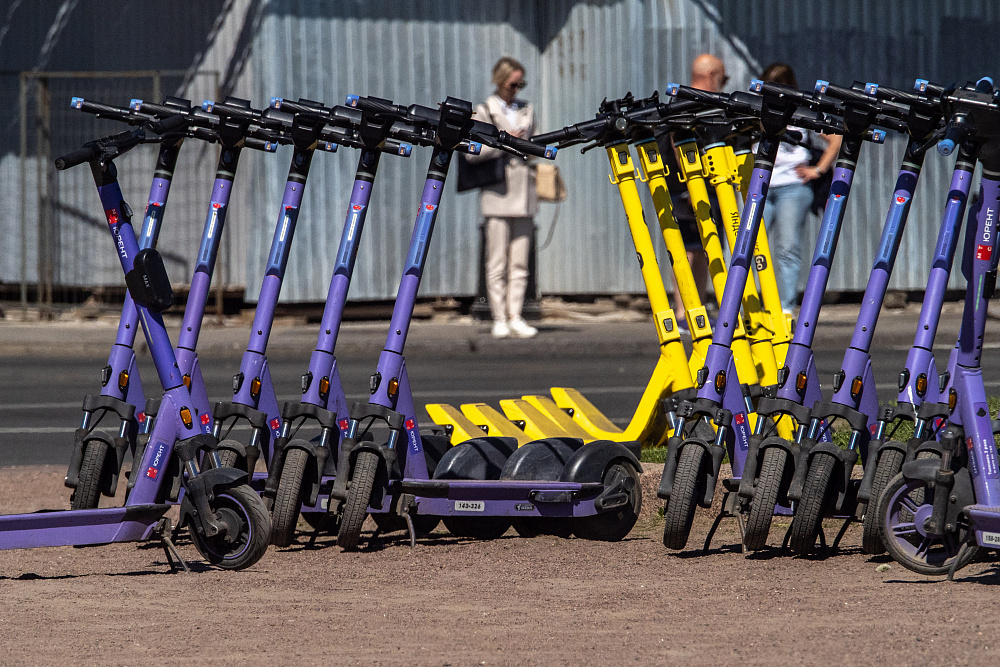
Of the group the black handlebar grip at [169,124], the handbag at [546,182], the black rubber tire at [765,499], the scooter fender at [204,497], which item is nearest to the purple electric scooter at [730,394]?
the black rubber tire at [765,499]

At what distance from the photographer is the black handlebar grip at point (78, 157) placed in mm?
5266

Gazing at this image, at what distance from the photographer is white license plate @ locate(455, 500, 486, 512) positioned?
582cm

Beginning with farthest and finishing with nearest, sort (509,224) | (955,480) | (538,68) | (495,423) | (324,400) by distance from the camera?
(538,68)
(509,224)
(495,423)
(324,400)
(955,480)

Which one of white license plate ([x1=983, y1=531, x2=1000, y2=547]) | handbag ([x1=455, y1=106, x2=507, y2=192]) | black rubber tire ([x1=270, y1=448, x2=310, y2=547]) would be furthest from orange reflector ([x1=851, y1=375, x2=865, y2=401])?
handbag ([x1=455, y1=106, x2=507, y2=192])

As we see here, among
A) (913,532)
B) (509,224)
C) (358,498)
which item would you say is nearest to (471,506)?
(358,498)

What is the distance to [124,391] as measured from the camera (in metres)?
6.11

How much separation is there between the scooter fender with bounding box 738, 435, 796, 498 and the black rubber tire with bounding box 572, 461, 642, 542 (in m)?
0.72

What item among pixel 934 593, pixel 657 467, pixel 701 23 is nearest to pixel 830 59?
pixel 701 23

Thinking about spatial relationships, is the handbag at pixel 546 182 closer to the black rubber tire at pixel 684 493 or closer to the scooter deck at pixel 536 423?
the scooter deck at pixel 536 423

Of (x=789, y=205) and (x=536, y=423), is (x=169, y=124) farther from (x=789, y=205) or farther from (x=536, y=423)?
(x=789, y=205)

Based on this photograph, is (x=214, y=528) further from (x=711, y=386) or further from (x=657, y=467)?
(x=657, y=467)

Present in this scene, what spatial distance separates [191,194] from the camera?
16516 millimetres

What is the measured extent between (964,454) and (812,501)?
0.55 m

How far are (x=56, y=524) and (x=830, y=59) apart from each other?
42.1ft
